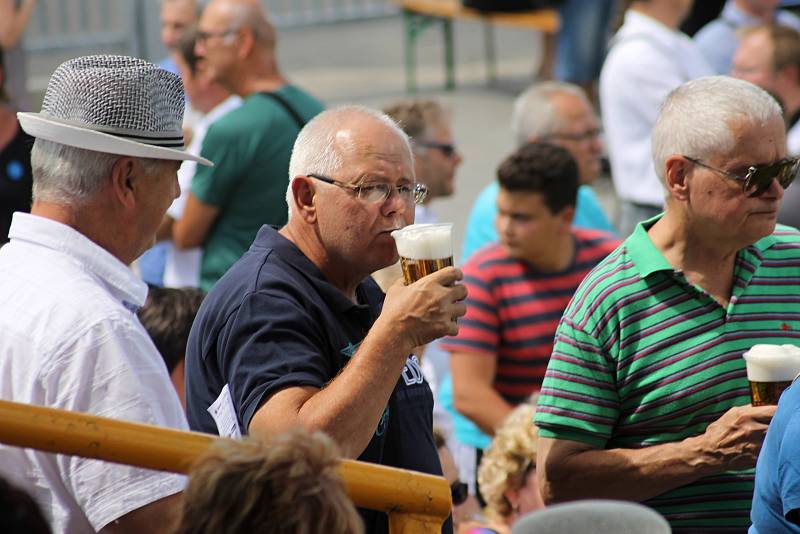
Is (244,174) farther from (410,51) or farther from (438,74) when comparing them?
(438,74)

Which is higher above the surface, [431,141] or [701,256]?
[701,256]

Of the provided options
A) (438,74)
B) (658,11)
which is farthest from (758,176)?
(438,74)

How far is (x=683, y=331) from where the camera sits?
3354mm

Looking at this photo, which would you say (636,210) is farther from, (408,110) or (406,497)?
(406,497)

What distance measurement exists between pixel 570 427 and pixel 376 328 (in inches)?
28.9

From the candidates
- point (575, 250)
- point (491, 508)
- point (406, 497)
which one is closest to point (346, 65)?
point (575, 250)

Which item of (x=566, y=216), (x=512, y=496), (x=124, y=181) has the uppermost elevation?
(x=124, y=181)

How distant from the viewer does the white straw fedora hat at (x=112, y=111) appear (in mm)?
2963

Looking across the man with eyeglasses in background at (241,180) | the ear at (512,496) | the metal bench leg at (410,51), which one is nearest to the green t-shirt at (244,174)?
the man with eyeglasses in background at (241,180)

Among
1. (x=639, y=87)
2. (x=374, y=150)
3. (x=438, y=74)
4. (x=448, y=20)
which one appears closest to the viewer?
(x=374, y=150)

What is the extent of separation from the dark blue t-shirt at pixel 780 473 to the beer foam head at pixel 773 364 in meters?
0.29

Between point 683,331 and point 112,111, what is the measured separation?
1.55 meters

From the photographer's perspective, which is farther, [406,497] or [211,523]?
[406,497]

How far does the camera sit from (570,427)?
3.33m
